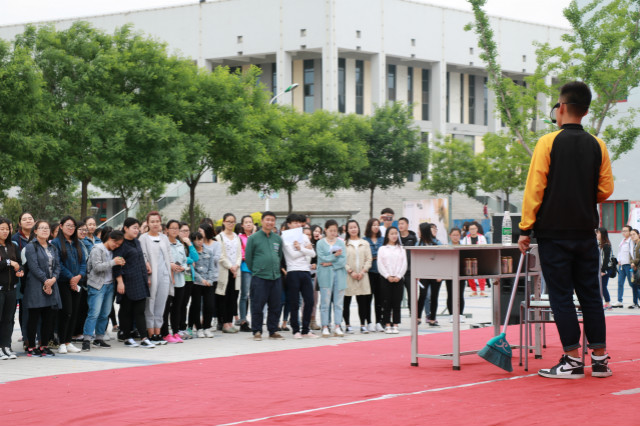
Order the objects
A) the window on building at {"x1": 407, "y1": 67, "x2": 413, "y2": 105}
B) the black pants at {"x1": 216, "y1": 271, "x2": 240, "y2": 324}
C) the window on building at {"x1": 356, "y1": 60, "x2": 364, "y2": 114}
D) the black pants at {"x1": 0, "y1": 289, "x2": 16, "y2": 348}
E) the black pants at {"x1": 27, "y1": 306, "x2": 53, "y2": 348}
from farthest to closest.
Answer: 1. the window on building at {"x1": 407, "y1": 67, "x2": 413, "y2": 105}
2. the window on building at {"x1": 356, "y1": 60, "x2": 364, "y2": 114}
3. the black pants at {"x1": 216, "y1": 271, "x2": 240, "y2": 324}
4. the black pants at {"x1": 27, "y1": 306, "x2": 53, "y2": 348}
5. the black pants at {"x1": 0, "y1": 289, "x2": 16, "y2": 348}

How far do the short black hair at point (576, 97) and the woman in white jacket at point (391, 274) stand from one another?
745 cm

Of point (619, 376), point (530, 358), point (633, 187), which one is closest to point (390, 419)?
point (619, 376)

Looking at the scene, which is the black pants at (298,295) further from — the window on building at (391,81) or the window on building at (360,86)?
the window on building at (391,81)

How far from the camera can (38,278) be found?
13.0m

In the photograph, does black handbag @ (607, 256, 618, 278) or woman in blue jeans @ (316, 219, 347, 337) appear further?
black handbag @ (607, 256, 618, 278)

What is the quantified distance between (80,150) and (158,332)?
22037 millimetres

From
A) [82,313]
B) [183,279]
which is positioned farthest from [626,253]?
[82,313]

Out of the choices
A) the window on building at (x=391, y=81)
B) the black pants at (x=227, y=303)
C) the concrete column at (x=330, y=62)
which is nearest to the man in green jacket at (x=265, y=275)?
the black pants at (x=227, y=303)

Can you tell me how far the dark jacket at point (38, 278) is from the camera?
512 inches

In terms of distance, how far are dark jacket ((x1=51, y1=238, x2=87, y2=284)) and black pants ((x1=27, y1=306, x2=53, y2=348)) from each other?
0.50 meters

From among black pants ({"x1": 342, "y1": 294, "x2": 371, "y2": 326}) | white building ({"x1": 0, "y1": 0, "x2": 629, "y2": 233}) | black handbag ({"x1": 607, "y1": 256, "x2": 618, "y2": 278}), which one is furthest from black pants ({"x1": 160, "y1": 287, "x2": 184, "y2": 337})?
white building ({"x1": 0, "y1": 0, "x2": 629, "y2": 233})

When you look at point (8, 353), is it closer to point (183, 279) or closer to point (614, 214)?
point (183, 279)

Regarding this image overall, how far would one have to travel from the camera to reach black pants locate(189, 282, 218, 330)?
15.9m

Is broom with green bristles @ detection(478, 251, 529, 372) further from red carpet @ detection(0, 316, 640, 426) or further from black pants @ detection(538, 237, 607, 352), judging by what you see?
black pants @ detection(538, 237, 607, 352)
